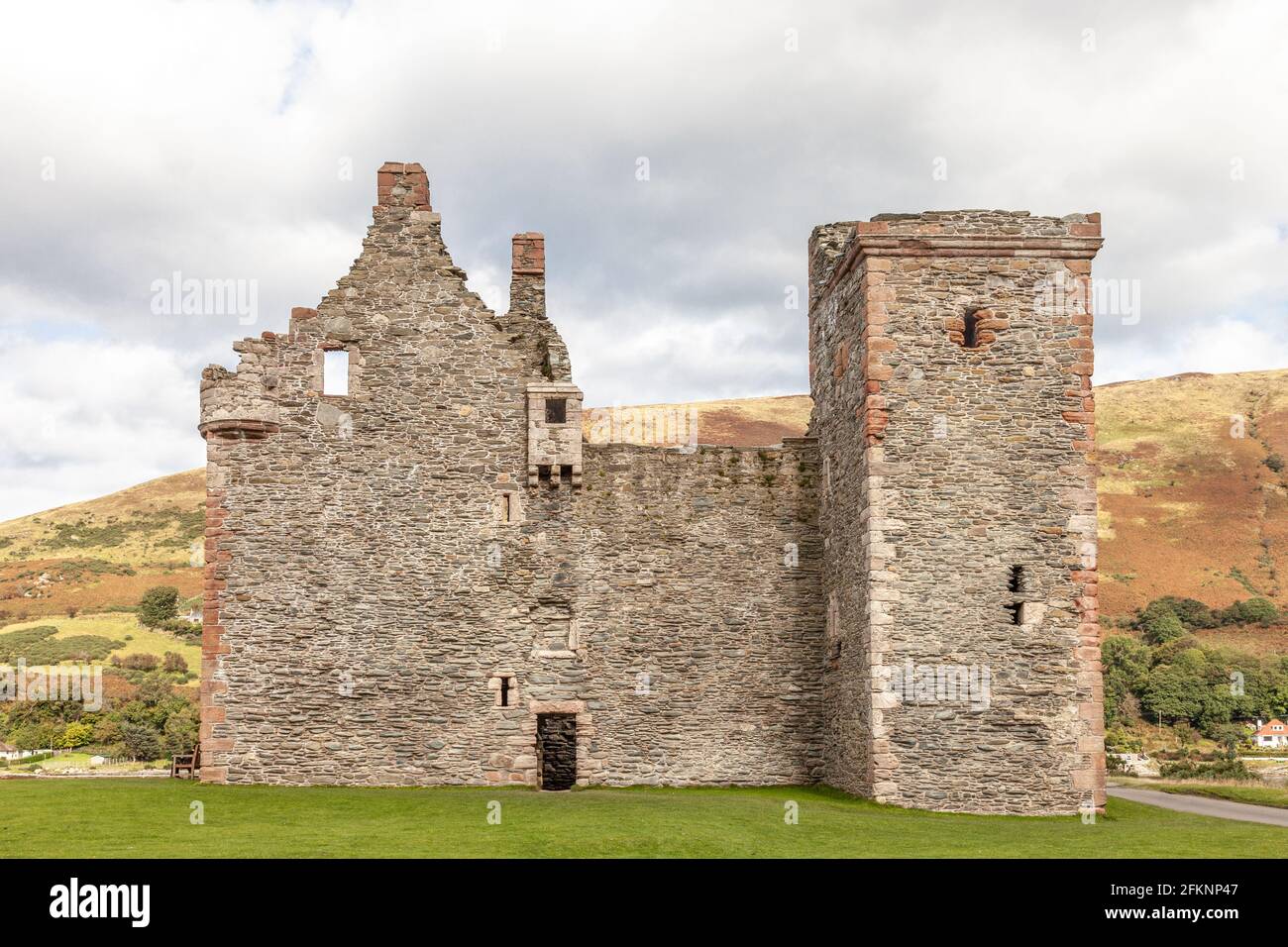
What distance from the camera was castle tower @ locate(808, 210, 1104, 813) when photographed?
2025 cm

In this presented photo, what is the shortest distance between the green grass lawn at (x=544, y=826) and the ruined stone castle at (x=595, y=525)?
1.27 meters

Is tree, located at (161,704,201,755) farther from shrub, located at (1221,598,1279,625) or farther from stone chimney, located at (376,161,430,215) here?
shrub, located at (1221,598,1279,625)

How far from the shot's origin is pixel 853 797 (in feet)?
68.7

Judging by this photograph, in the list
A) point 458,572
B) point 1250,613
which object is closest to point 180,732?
point 458,572

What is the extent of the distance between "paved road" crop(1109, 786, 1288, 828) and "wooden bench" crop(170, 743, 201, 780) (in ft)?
59.1

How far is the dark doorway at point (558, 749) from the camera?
23125 millimetres

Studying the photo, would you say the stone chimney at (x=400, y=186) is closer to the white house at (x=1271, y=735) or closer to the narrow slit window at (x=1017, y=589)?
the narrow slit window at (x=1017, y=589)

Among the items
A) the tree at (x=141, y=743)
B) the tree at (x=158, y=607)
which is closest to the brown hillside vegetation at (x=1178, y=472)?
the tree at (x=158, y=607)

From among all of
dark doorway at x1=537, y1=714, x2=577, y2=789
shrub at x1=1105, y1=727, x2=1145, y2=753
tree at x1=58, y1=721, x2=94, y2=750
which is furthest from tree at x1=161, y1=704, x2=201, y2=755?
shrub at x1=1105, y1=727, x2=1145, y2=753

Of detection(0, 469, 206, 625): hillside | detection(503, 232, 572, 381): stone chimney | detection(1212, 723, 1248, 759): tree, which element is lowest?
detection(1212, 723, 1248, 759): tree

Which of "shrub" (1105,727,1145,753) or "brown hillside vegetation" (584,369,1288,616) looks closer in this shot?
"shrub" (1105,727,1145,753)

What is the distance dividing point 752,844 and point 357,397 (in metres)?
12.3
